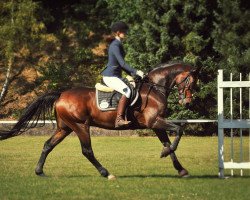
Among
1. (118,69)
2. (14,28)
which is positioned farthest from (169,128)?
(14,28)

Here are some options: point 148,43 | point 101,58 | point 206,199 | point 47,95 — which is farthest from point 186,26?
point 206,199

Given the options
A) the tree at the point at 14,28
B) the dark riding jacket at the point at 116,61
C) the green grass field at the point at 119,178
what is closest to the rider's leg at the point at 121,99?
the dark riding jacket at the point at 116,61

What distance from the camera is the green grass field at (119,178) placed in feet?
37.5

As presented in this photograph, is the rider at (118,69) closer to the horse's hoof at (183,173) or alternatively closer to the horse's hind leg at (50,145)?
the horse's hind leg at (50,145)

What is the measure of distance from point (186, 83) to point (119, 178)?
8.54ft

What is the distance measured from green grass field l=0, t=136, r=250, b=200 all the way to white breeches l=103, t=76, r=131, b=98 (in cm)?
189

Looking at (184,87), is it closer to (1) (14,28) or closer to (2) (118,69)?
(2) (118,69)

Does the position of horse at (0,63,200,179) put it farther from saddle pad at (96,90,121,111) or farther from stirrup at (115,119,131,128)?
stirrup at (115,119,131,128)

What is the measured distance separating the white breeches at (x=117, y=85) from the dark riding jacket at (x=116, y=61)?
10cm

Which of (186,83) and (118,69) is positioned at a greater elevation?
(118,69)

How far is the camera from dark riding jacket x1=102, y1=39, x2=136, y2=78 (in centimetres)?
1397

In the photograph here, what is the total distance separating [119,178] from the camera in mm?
14133

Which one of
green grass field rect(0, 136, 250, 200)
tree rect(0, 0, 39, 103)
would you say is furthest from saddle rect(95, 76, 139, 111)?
tree rect(0, 0, 39, 103)

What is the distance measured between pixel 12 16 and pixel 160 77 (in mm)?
28045
